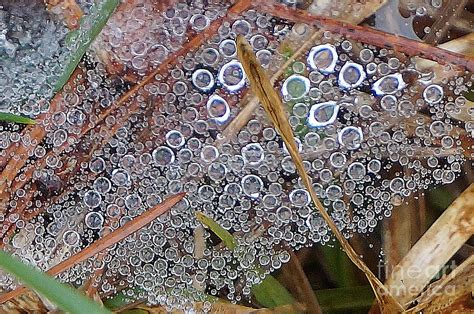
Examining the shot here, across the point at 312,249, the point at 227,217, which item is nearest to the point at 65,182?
the point at 227,217

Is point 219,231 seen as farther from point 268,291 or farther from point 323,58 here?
point 323,58

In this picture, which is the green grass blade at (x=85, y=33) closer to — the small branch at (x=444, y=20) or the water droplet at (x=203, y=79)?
the water droplet at (x=203, y=79)

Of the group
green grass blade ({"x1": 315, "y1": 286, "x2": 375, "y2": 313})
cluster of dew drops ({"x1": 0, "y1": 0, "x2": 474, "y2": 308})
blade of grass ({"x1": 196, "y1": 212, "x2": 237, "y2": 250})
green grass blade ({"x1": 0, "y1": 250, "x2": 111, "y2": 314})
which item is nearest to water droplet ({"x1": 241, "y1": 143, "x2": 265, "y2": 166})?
cluster of dew drops ({"x1": 0, "y1": 0, "x2": 474, "y2": 308})

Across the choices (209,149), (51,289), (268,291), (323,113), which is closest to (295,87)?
(323,113)

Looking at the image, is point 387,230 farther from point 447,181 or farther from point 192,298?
point 192,298

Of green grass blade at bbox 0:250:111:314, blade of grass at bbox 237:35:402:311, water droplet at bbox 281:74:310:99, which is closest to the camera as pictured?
green grass blade at bbox 0:250:111:314

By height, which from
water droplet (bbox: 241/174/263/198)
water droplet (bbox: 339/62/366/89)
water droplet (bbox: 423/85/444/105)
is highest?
water droplet (bbox: 339/62/366/89)

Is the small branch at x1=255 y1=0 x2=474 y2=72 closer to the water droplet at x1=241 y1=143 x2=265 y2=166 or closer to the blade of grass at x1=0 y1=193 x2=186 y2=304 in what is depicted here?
the water droplet at x1=241 y1=143 x2=265 y2=166
